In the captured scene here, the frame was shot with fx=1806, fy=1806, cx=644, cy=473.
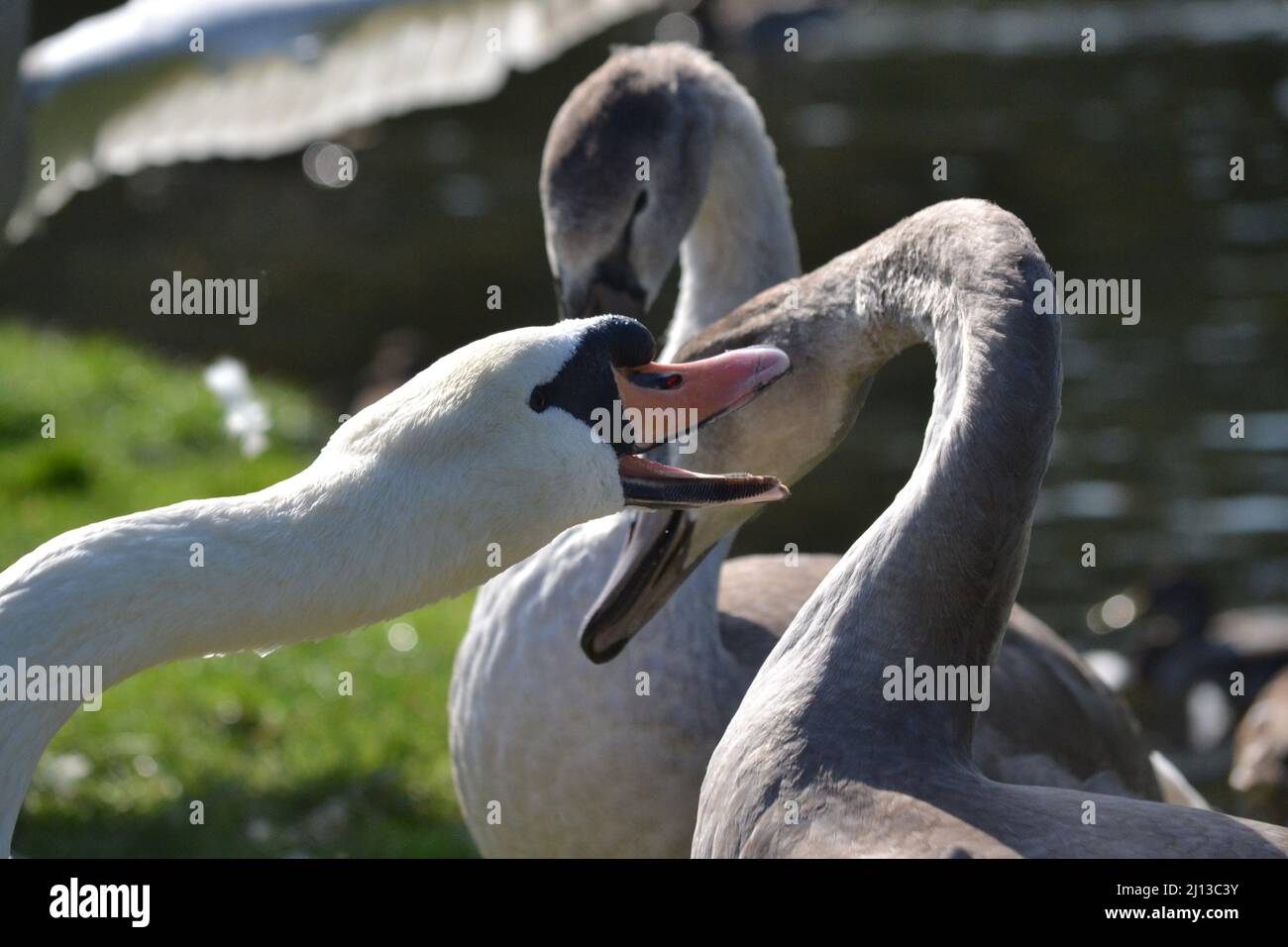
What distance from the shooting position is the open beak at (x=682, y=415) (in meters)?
3.17

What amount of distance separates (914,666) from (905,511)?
28cm

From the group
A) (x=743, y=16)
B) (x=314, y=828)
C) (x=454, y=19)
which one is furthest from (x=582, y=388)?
(x=743, y=16)

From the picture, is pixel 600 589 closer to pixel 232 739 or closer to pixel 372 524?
pixel 372 524

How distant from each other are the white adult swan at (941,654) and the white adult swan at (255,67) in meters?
3.27

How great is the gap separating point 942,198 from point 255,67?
9.23m

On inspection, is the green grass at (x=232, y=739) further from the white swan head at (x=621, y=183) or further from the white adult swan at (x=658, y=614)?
the white swan head at (x=621, y=183)

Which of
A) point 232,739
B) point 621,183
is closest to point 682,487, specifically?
Result: point 621,183

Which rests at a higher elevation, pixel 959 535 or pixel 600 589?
pixel 959 535

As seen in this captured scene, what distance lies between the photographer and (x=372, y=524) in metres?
2.88

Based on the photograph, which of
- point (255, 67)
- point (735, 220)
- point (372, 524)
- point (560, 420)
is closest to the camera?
point (372, 524)

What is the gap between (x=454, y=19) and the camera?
628 centimetres

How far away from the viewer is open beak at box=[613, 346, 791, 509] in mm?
3166
